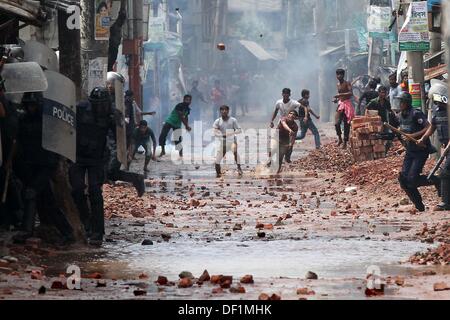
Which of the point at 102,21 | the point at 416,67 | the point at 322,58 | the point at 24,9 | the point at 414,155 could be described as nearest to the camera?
the point at 24,9

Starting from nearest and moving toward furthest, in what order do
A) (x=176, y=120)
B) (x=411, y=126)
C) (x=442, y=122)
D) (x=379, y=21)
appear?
(x=411, y=126) → (x=442, y=122) → (x=176, y=120) → (x=379, y=21)

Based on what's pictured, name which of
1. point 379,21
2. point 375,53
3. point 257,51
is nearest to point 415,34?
point 379,21

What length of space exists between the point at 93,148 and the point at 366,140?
12186 millimetres

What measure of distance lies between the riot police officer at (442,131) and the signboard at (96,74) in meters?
7.33

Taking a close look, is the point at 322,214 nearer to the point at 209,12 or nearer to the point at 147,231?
the point at 147,231

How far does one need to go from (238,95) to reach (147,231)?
48.6 meters

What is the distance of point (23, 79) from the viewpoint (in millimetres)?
→ 13500

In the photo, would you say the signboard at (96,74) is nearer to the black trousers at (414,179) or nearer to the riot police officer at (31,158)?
the black trousers at (414,179)

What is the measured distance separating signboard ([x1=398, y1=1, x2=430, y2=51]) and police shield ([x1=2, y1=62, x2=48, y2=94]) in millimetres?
11338

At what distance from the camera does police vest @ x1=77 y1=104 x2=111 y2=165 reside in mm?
14672

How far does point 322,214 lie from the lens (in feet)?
60.6

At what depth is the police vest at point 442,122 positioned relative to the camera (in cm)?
1805

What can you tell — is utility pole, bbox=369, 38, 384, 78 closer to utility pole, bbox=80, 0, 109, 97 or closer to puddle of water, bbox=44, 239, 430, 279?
utility pole, bbox=80, 0, 109, 97

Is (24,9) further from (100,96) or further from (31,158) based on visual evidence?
(31,158)
